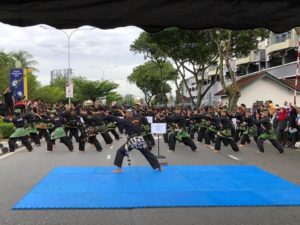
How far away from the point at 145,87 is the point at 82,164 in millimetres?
69607

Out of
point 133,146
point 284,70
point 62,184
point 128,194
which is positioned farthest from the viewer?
point 284,70

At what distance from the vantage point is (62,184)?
1056 centimetres

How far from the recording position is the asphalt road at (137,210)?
7.34 meters

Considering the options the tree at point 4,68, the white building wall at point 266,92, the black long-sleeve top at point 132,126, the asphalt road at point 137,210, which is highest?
the tree at point 4,68

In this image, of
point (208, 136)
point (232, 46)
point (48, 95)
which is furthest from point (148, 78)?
point (208, 136)

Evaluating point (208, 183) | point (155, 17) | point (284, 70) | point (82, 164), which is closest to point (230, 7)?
point (155, 17)

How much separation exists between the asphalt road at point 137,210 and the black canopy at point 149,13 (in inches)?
155

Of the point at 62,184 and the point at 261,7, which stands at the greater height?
the point at 261,7

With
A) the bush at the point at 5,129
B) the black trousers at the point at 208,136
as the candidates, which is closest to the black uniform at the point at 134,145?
the black trousers at the point at 208,136

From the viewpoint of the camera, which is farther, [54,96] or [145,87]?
[145,87]

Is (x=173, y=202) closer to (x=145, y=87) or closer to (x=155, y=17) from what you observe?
(x=155, y=17)

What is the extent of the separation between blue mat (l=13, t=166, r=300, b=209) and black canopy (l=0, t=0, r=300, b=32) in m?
4.90

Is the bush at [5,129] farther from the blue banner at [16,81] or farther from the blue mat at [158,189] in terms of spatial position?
the blue mat at [158,189]

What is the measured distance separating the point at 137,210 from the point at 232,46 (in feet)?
91.0
